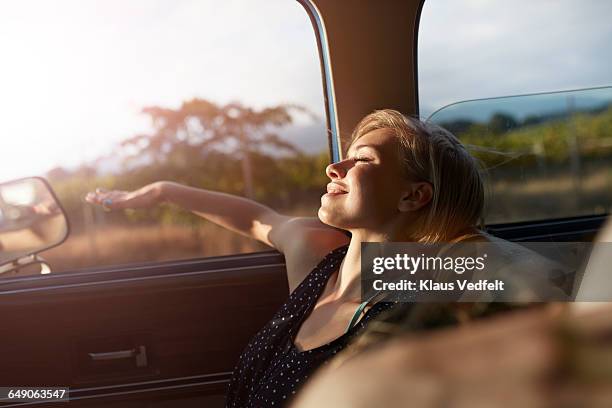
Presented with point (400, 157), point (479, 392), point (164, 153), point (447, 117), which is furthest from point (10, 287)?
point (164, 153)

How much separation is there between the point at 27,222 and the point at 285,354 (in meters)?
0.97

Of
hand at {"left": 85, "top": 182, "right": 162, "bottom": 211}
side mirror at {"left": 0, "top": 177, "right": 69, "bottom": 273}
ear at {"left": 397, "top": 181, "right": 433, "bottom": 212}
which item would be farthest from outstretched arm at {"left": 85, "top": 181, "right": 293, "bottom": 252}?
ear at {"left": 397, "top": 181, "right": 433, "bottom": 212}

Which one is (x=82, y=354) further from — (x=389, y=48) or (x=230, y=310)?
(x=389, y=48)

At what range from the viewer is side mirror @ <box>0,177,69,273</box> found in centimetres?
212

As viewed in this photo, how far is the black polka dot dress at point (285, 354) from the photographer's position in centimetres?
157

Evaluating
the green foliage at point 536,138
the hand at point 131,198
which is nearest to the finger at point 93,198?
the hand at point 131,198

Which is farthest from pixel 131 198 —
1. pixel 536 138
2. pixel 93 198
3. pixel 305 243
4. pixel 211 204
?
pixel 536 138

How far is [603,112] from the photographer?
2.00 m

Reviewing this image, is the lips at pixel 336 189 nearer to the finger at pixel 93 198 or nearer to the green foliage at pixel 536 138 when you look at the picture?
the green foliage at pixel 536 138

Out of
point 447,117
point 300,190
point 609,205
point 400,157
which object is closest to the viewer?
point 400,157

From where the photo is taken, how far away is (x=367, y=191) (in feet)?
5.52

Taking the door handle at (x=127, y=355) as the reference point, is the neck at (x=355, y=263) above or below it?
above

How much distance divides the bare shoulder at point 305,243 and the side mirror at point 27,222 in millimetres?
748

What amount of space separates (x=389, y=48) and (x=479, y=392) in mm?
1807
